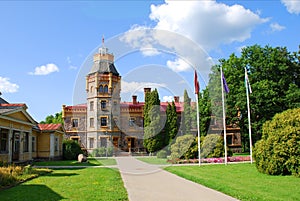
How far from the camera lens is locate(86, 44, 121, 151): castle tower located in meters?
43.1

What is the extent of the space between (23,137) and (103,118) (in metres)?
18.9

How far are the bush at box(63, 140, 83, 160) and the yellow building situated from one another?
3.01ft

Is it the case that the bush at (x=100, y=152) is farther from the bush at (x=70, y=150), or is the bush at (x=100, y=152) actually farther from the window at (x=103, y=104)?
the window at (x=103, y=104)

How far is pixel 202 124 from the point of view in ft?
130

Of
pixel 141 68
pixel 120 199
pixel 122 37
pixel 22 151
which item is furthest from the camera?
pixel 22 151

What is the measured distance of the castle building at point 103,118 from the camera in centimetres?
4319

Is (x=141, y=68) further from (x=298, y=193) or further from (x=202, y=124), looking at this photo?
(x=202, y=124)

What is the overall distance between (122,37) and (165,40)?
273cm

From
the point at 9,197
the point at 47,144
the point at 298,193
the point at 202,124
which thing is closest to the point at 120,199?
the point at 9,197

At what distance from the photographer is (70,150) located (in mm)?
34906

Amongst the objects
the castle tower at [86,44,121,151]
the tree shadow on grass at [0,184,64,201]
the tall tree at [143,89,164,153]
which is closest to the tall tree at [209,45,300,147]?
the tall tree at [143,89,164,153]

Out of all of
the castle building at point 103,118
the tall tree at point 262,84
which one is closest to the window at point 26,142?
the castle building at point 103,118

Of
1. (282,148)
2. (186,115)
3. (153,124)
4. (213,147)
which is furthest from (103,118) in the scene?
(282,148)

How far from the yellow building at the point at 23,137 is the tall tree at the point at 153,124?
11.3m
